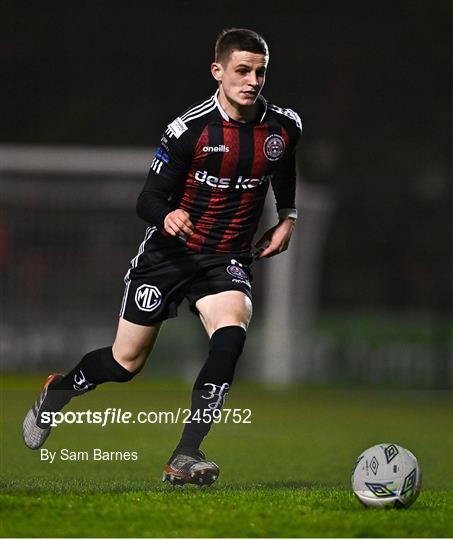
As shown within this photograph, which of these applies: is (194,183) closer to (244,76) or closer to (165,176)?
(165,176)

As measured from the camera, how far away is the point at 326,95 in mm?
22125

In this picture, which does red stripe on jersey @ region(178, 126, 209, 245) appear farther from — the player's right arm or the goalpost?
the goalpost

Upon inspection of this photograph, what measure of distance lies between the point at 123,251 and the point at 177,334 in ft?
4.09

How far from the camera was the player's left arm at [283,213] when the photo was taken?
5781mm

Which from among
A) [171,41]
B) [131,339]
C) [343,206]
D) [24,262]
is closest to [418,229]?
[343,206]

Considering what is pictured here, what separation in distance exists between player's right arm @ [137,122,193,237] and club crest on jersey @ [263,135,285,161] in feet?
1.14

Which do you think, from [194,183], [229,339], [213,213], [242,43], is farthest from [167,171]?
[229,339]

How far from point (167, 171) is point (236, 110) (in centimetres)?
41

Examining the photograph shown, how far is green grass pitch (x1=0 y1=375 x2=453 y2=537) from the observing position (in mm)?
4371

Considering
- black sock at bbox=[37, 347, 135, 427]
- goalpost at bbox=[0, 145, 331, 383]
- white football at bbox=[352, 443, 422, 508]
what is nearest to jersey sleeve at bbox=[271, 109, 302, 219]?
black sock at bbox=[37, 347, 135, 427]

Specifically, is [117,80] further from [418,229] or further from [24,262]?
[24,262]

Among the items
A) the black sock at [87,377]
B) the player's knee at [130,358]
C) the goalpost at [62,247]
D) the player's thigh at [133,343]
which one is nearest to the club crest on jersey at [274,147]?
the player's thigh at [133,343]

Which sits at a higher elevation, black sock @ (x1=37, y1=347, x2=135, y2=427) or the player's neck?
the player's neck

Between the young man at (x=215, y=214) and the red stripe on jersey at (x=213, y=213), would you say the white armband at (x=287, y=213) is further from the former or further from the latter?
the red stripe on jersey at (x=213, y=213)
